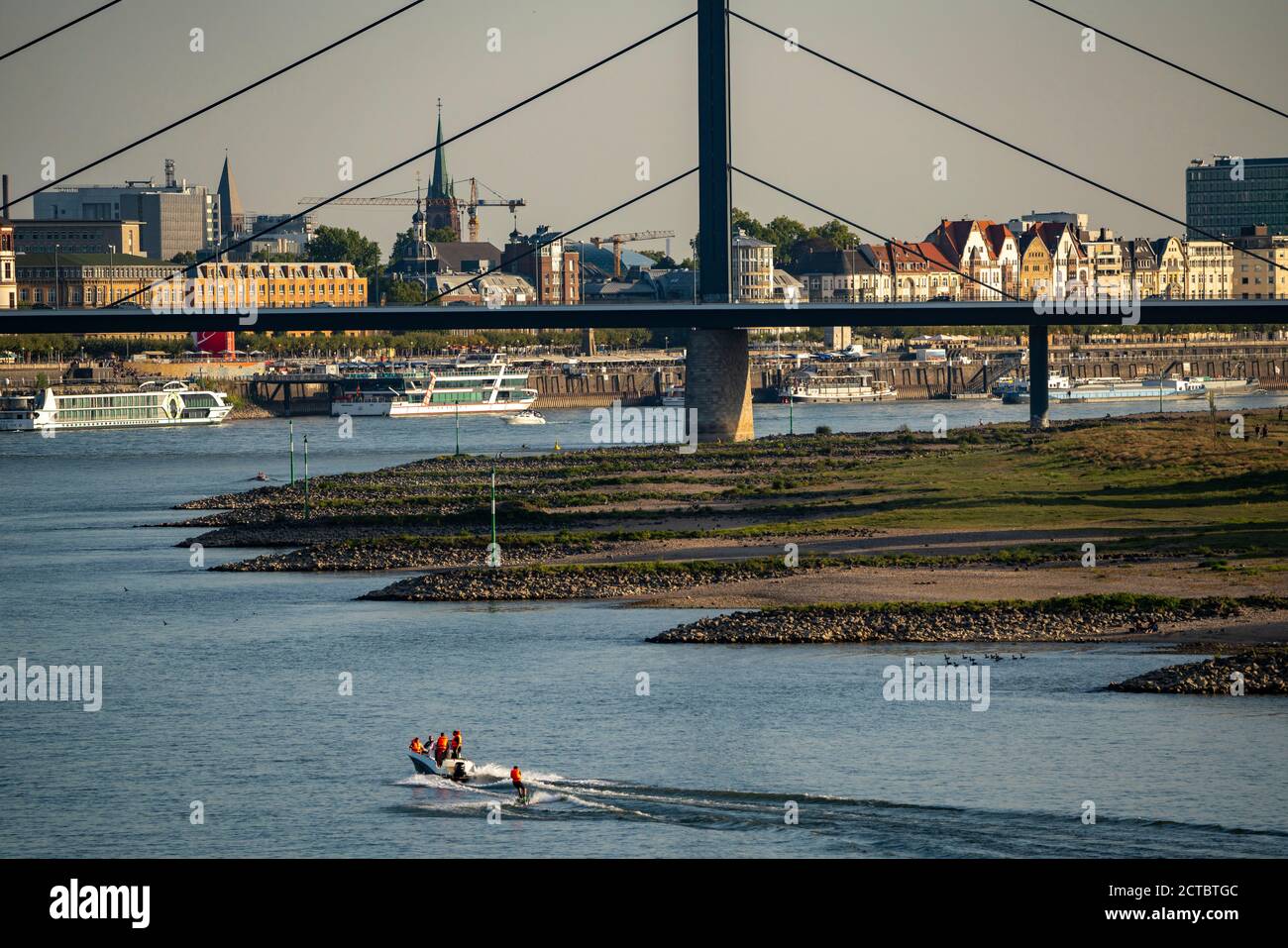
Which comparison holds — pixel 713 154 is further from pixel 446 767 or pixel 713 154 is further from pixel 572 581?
pixel 446 767

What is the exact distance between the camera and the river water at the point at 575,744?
31.3 m

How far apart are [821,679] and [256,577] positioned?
2459 centimetres

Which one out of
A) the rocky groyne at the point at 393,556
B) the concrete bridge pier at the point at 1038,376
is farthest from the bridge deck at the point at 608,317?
the rocky groyne at the point at 393,556

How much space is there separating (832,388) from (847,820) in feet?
507

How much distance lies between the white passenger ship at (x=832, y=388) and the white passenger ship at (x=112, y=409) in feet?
168

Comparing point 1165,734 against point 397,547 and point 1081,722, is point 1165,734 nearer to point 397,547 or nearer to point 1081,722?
point 1081,722

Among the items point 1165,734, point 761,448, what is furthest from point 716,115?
point 1165,734

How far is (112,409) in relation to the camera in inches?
5842

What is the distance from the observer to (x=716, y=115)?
101m

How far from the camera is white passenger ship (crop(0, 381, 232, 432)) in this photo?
473 ft

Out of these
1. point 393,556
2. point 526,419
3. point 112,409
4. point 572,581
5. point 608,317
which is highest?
point 608,317

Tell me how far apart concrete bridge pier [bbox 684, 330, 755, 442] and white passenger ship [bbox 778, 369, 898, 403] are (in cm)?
6526

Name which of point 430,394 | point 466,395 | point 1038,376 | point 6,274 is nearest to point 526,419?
point 430,394

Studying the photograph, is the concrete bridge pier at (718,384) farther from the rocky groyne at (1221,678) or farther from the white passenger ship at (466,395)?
the rocky groyne at (1221,678)
